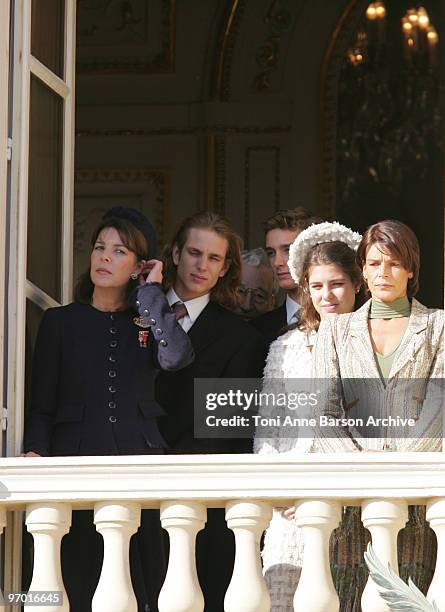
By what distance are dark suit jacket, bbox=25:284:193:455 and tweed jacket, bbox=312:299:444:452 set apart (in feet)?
1.53

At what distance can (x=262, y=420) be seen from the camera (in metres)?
6.52

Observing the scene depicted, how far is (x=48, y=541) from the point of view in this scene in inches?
239

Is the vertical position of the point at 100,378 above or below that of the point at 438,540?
above

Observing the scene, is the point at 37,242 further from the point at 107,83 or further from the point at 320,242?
the point at 107,83

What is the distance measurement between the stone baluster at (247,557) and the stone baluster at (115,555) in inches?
10.8

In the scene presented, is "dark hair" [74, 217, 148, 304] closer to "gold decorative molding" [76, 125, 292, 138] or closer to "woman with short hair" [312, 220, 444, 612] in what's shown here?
"woman with short hair" [312, 220, 444, 612]

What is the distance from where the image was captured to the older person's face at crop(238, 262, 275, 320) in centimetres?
730

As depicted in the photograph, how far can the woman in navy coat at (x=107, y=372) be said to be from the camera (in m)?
6.39

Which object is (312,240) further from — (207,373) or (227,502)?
(227,502)

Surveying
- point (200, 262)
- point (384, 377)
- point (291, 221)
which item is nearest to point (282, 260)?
point (291, 221)

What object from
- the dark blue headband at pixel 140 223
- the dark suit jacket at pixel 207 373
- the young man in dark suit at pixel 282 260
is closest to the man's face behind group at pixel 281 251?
the young man in dark suit at pixel 282 260

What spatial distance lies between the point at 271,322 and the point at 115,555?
4.13ft

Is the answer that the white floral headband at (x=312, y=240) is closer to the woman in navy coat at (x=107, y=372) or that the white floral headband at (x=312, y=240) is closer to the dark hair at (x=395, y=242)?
the dark hair at (x=395, y=242)

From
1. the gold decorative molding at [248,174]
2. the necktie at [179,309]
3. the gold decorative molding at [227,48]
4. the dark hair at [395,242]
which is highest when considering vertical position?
the gold decorative molding at [227,48]
